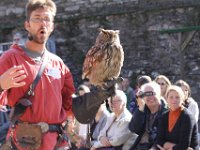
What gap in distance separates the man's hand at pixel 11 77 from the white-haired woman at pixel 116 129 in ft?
8.87

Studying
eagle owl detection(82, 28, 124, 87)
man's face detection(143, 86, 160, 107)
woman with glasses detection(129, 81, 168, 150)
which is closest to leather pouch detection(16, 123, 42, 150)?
eagle owl detection(82, 28, 124, 87)

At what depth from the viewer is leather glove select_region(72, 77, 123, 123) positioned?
2737 mm

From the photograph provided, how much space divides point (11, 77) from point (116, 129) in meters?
2.88

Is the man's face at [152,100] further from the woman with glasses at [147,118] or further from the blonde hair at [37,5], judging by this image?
the blonde hair at [37,5]

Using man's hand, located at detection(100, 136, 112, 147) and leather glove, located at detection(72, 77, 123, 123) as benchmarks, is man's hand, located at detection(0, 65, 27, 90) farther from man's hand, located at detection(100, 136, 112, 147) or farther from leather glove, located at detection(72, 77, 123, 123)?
man's hand, located at detection(100, 136, 112, 147)

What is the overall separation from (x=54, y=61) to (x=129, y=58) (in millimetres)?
8618

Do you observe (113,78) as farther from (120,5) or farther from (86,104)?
(120,5)

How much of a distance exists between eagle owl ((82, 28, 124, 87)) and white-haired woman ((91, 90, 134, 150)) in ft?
8.33

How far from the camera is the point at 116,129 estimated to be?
542 centimetres

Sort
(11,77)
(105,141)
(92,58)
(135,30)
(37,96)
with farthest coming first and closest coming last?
(135,30) → (105,141) → (37,96) → (92,58) → (11,77)

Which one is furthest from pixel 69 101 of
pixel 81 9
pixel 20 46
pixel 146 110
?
pixel 81 9

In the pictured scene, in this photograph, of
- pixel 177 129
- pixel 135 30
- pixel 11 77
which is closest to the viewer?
pixel 11 77

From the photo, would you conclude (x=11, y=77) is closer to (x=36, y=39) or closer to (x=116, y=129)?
(x=36, y=39)

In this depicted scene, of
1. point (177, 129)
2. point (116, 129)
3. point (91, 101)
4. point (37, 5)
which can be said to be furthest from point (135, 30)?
point (91, 101)
